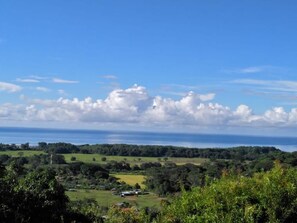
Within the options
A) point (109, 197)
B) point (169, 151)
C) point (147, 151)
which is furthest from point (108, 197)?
point (169, 151)

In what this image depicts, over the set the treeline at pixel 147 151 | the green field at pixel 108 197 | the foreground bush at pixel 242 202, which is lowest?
the green field at pixel 108 197

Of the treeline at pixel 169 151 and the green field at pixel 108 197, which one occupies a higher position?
the treeline at pixel 169 151

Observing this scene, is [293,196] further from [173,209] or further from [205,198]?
[173,209]

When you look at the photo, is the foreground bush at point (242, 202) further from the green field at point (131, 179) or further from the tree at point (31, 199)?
the green field at point (131, 179)

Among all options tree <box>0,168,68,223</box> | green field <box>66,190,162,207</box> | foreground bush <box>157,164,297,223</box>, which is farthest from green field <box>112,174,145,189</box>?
foreground bush <box>157,164,297,223</box>

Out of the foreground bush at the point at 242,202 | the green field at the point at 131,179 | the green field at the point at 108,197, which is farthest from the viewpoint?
the green field at the point at 131,179

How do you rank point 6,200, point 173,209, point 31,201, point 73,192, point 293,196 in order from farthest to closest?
point 73,192 → point 31,201 → point 6,200 → point 173,209 → point 293,196

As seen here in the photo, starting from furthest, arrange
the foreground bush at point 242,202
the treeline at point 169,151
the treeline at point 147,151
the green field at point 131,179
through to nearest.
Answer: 1. the treeline at point 169,151
2. the treeline at point 147,151
3. the green field at point 131,179
4. the foreground bush at point 242,202

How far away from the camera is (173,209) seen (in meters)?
12.1

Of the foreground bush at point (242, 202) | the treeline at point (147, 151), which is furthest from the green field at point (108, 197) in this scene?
the treeline at point (147, 151)

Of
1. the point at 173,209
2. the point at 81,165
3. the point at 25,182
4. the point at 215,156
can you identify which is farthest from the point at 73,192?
the point at 215,156

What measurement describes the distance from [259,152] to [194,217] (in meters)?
92.1

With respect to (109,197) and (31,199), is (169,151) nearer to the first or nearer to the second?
(109,197)

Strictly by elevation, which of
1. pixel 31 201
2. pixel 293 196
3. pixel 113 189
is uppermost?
pixel 293 196
